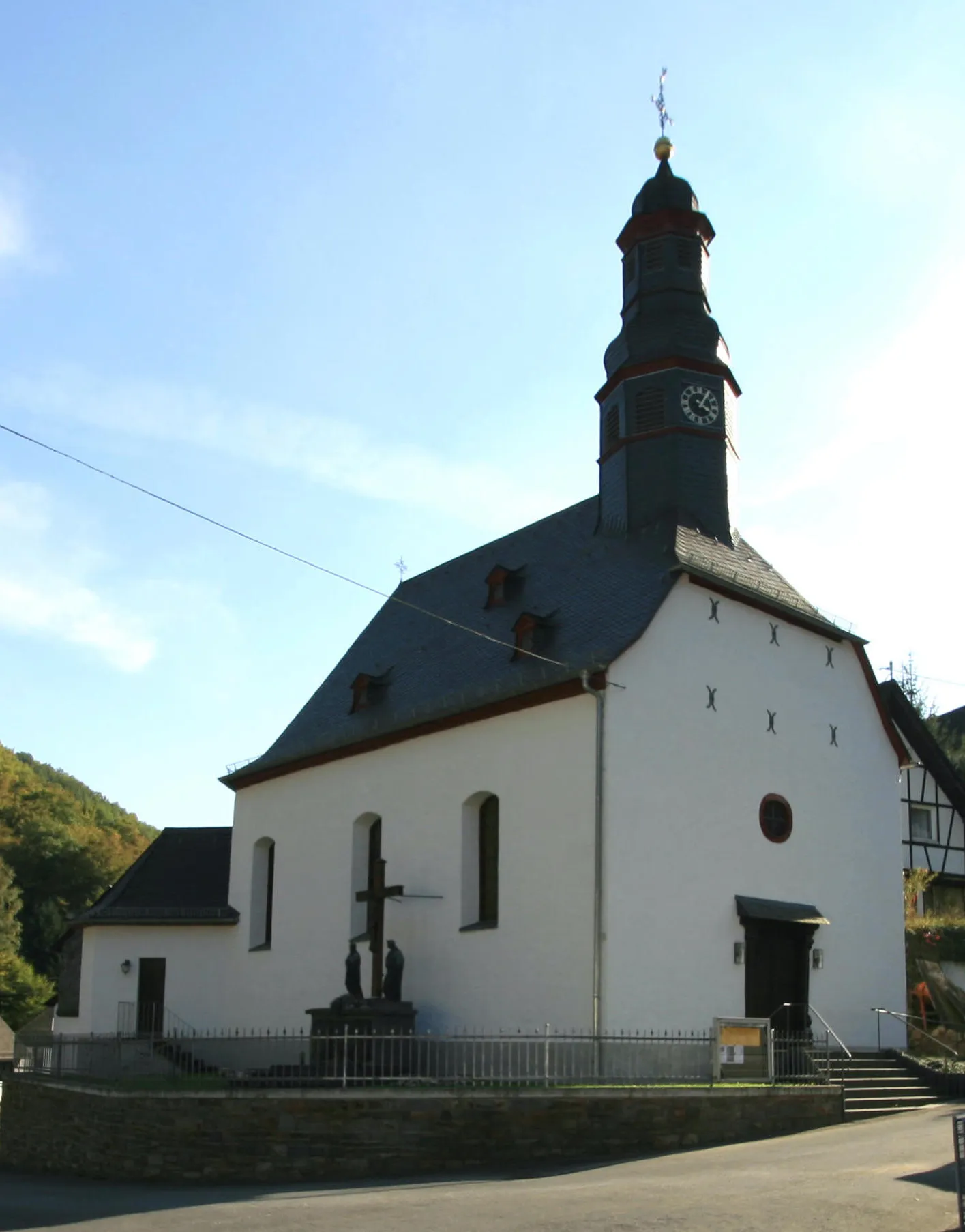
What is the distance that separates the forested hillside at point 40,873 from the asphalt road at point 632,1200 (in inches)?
1853

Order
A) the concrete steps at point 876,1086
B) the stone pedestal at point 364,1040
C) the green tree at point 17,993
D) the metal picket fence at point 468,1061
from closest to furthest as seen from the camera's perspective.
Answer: the metal picket fence at point 468,1061 < the stone pedestal at point 364,1040 < the concrete steps at point 876,1086 < the green tree at point 17,993

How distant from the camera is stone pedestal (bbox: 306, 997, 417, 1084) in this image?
15750 millimetres

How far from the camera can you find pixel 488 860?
19.6 metres

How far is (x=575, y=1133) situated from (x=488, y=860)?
5.76 metres

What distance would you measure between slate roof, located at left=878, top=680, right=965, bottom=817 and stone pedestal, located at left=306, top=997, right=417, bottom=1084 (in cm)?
1713

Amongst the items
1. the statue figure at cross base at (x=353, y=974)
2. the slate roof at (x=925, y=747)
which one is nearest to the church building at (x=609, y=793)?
the statue figure at cross base at (x=353, y=974)

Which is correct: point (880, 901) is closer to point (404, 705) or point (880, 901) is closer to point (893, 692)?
point (404, 705)

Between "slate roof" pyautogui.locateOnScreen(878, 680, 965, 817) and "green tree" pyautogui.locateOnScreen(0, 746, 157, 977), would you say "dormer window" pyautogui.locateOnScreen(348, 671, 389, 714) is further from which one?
"green tree" pyautogui.locateOnScreen(0, 746, 157, 977)

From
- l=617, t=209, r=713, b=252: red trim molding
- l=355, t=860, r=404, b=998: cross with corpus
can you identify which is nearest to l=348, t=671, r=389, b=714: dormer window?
l=355, t=860, r=404, b=998: cross with corpus

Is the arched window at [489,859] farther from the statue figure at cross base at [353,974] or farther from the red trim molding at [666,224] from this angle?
the red trim molding at [666,224]

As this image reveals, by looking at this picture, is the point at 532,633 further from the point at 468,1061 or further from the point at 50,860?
the point at 50,860

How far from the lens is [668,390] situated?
2178 cm

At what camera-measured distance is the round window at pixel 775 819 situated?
1938 cm

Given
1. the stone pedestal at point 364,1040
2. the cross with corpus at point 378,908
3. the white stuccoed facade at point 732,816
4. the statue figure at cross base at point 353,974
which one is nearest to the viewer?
the stone pedestal at point 364,1040
